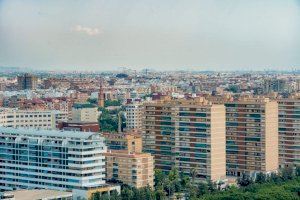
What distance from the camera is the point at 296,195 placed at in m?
8.35

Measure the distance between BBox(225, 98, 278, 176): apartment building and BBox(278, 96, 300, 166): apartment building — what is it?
296 millimetres

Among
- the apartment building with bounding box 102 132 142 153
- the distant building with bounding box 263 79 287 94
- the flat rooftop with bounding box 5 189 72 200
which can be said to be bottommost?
the flat rooftop with bounding box 5 189 72 200

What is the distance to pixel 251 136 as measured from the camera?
10844mm

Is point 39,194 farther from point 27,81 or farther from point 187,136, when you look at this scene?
point 27,81

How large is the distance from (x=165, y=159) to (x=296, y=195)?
2565 millimetres

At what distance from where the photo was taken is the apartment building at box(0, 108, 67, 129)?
1304 centimetres

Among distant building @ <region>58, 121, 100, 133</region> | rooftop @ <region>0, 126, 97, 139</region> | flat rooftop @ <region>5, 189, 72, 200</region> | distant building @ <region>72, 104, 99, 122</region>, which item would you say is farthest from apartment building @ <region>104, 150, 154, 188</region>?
distant building @ <region>72, 104, 99, 122</region>

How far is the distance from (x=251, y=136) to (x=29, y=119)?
4216 millimetres

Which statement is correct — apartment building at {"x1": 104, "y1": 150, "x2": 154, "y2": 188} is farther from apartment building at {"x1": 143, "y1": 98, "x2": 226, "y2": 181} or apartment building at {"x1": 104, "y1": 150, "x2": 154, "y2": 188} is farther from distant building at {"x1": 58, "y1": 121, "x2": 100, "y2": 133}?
distant building at {"x1": 58, "y1": 121, "x2": 100, "y2": 133}

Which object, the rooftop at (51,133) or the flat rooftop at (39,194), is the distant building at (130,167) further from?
the flat rooftop at (39,194)

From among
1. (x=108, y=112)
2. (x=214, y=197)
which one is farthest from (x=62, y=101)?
(x=214, y=197)

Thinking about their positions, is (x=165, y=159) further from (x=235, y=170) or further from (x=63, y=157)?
(x=63, y=157)

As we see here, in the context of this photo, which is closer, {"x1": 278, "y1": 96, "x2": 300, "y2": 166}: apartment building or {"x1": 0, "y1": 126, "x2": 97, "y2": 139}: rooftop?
{"x1": 0, "y1": 126, "x2": 97, "y2": 139}: rooftop

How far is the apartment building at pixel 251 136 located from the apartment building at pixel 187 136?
25.3 inches
